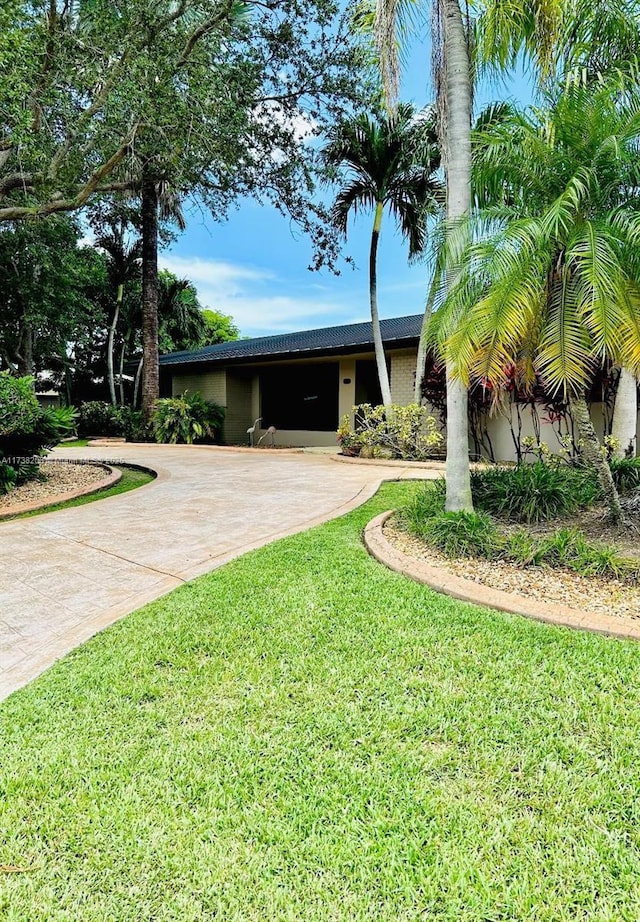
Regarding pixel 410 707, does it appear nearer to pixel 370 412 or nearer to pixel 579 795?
pixel 579 795

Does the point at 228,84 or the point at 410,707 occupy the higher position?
the point at 228,84

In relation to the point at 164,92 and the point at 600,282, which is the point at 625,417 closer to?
the point at 600,282

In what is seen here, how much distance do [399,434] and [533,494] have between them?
6.28 metres

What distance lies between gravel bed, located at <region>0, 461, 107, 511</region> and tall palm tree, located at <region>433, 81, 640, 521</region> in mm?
6578

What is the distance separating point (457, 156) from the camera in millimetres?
4996

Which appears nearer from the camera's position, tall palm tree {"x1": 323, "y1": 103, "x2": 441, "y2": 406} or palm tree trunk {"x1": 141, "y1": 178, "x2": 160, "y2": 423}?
tall palm tree {"x1": 323, "y1": 103, "x2": 441, "y2": 406}

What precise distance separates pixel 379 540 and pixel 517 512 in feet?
5.78

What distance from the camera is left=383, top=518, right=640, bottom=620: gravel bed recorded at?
3602 mm

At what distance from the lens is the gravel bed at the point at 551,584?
11.8 ft

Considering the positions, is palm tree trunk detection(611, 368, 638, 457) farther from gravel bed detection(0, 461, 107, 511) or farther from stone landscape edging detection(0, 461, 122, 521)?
gravel bed detection(0, 461, 107, 511)

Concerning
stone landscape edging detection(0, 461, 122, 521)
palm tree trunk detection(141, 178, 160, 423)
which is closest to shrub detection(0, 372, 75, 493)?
stone landscape edging detection(0, 461, 122, 521)

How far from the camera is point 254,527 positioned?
5.98 metres

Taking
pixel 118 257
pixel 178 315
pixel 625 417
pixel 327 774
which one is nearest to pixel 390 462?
pixel 625 417

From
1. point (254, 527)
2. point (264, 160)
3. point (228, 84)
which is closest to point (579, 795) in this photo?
point (254, 527)
